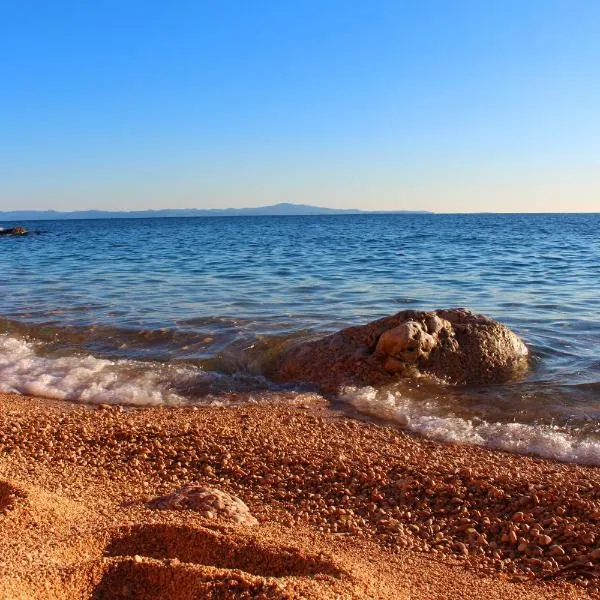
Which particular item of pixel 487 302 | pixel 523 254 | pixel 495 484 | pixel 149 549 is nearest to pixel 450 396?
pixel 495 484

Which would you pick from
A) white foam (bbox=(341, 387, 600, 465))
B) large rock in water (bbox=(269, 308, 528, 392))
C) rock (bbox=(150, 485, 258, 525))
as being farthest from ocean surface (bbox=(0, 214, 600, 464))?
rock (bbox=(150, 485, 258, 525))

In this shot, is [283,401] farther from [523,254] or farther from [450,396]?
[523,254]

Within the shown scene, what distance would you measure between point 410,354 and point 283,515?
13.0 feet

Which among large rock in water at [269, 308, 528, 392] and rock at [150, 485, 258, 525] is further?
large rock in water at [269, 308, 528, 392]

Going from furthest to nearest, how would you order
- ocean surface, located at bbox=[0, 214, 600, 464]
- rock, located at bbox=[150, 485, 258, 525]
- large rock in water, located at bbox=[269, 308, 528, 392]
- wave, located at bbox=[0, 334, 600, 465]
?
1. large rock in water, located at bbox=[269, 308, 528, 392]
2. ocean surface, located at bbox=[0, 214, 600, 464]
3. wave, located at bbox=[0, 334, 600, 465]
4. rock, located at bbox=[150, 485, 258, 525]

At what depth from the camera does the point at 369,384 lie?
748 cm

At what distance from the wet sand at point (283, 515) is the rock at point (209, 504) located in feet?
0.23

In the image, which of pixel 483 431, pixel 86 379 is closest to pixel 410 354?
pixel 483 431

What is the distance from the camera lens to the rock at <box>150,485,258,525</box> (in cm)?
374

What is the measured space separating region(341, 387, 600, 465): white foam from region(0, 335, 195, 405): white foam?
7.35 feet

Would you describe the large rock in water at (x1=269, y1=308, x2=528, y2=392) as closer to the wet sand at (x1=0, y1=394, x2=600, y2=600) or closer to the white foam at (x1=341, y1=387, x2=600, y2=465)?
the white foam at (x1=341, y1=387, x2=600, y2=465)

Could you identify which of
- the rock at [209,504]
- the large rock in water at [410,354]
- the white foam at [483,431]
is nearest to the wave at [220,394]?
the white foam at [483,431]

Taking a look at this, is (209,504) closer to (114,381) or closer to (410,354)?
(114,381)

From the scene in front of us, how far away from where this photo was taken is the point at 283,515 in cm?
402
